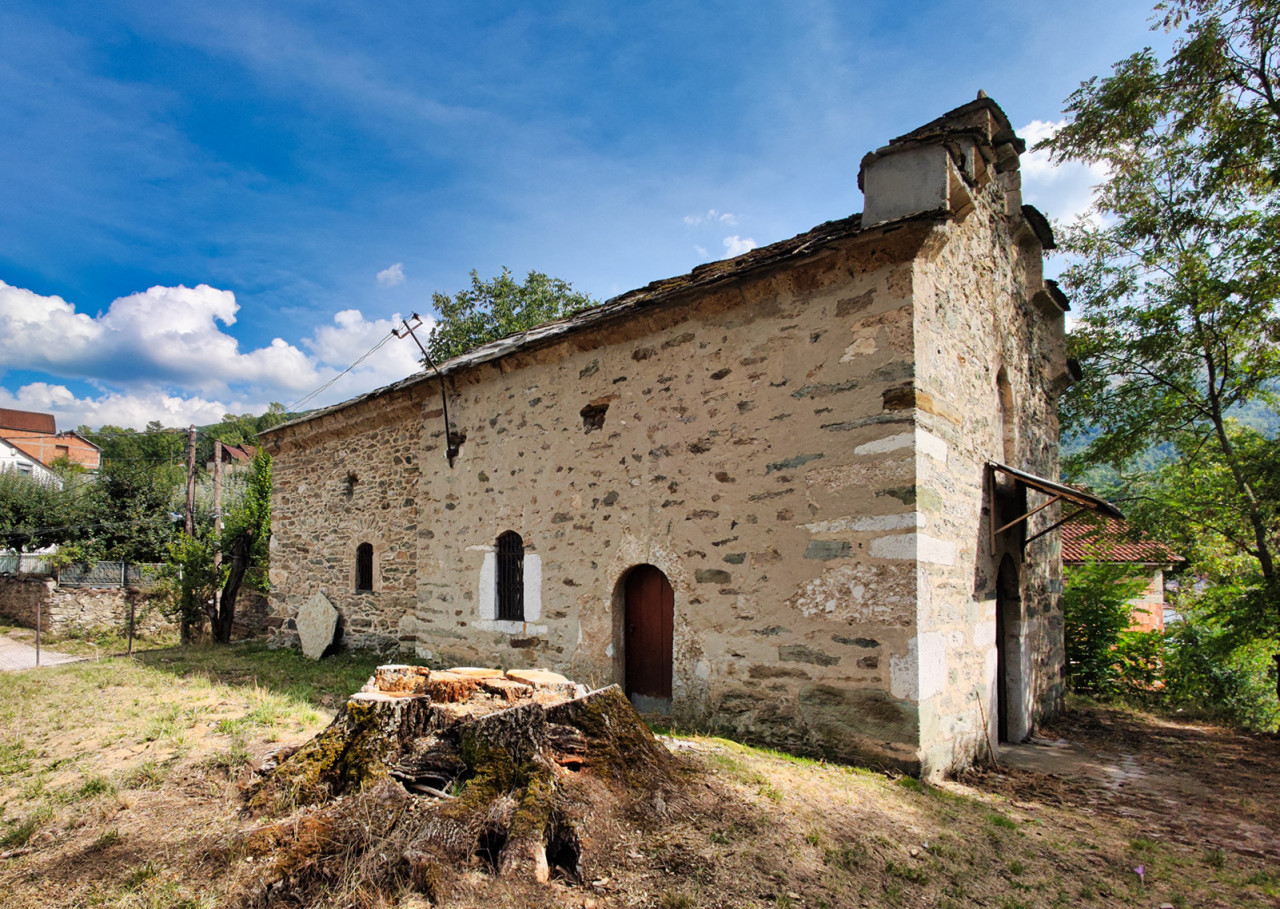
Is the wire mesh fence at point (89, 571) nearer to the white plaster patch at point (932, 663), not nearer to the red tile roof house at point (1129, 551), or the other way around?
the white plaster patch at point (932, 663)

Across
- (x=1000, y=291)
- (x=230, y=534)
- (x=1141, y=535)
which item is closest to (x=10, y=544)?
(x=230, y=534)

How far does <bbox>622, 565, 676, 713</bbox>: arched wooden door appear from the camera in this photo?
6613 mm

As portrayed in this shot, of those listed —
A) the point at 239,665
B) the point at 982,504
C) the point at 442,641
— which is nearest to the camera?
the point at 982,504

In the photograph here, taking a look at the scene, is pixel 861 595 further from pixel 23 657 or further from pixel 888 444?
pixel 23 657

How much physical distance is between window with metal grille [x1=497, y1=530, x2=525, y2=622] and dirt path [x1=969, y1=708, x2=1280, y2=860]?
4.99 m

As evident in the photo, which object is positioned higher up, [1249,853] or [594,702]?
[594,702]

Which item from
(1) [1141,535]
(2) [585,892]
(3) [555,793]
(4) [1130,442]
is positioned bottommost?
(2) [585,892]

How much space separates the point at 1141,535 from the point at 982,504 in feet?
18.8

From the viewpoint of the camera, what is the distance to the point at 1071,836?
4.29 m

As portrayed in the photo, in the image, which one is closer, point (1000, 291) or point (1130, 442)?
point (1000, 291)

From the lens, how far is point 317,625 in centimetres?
1085

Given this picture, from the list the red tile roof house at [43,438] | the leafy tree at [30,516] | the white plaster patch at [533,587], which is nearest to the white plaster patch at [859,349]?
the white plaster patch at [533,587]

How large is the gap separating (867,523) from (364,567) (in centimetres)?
835

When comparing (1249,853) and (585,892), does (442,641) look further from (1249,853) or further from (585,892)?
(1249,853)
